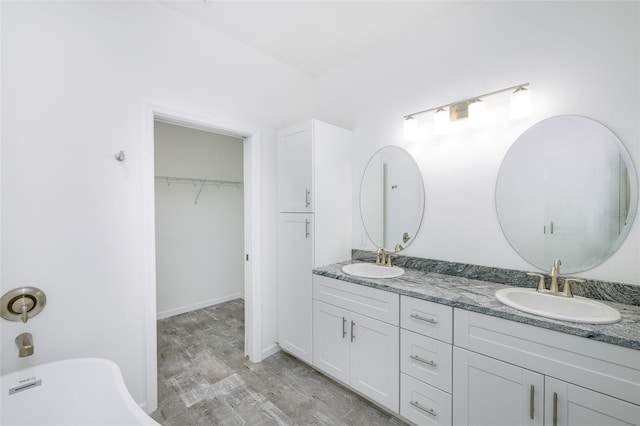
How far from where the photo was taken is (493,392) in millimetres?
1390

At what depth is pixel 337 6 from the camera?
6.61 ft

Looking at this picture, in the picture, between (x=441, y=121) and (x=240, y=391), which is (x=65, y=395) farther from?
(x=441, y=121)

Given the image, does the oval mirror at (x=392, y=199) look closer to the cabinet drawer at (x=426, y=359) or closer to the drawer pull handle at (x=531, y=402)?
the cabinet drawer at (x=426, y=359)

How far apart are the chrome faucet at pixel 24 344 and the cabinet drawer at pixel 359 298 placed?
67.2 inches

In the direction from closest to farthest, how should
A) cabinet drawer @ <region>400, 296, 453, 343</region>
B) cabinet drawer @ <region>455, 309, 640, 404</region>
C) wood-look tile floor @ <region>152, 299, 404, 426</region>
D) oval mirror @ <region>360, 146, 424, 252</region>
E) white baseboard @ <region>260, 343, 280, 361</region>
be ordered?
cabinet drawer @ <region>455, 309, 640, 404</region>
cabinet drawer @ <region>400, 296, 453, 343</region>
wood-look tile floor @ <region>152, 299, 404, 426</region>
oval mirror @ <region>360, 146, 424, 252</region>
white baseboard @ <region>260, 343, 280, 361</region>

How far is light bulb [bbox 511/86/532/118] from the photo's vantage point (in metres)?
1.71

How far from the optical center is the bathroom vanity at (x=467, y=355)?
1.14m

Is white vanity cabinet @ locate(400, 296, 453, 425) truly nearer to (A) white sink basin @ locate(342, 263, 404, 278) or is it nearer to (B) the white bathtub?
(A) white sink basin @ locate(342, 263, 404, 278)

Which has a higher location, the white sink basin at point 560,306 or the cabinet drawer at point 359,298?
the white sink basin at point 560,306

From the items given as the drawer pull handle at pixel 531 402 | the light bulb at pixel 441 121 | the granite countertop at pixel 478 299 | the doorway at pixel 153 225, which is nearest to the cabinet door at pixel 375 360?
the granite countertop at pixel 478 299

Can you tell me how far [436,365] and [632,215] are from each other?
134 cm

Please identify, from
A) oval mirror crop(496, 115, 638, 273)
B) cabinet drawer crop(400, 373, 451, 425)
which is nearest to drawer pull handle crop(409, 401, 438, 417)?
cabinet drawer crop(400, 373, 451, 425)

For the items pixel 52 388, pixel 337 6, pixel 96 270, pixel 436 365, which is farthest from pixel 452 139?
pixel 52 388

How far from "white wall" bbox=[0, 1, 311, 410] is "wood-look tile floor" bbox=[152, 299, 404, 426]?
1.32 ft
